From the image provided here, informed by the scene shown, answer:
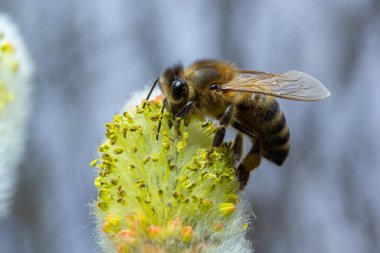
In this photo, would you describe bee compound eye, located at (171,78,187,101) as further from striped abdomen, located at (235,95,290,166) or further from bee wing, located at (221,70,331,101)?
striped abdomen, located at (235,95,290,166)

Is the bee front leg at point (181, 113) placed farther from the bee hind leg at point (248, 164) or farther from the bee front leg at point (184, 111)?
the bee hind leg at point (248, 164)

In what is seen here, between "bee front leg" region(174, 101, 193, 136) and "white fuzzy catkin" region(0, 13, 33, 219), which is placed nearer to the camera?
"bee front leg" region(174, 101, 193, 136)

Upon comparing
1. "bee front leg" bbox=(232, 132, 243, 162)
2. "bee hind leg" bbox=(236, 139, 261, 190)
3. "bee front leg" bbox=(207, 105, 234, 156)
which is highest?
"bee front leg" bbox=(207, 105, 234, 156)

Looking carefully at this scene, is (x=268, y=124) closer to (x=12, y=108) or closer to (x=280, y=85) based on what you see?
(x=280, y=85)

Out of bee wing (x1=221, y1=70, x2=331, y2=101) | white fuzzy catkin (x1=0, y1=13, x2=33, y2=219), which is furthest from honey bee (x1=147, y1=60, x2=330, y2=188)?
white fuzzy catkin (x1=0, y1=13, x2=33, y2=219)

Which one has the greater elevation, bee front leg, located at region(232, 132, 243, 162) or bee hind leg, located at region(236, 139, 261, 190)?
bee front leg, located at region(232, 132, 243, 162)

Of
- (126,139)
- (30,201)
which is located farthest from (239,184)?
(30,201)
